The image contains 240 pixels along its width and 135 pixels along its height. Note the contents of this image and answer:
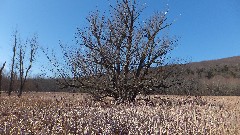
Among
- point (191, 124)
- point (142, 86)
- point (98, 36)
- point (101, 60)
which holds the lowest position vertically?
point (191, 124)

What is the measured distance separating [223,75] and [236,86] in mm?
16731

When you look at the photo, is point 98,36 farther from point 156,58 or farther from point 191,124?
point 191,124

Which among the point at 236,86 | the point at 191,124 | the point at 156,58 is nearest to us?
the point at 191,124

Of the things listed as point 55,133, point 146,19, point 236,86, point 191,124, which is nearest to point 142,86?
point 146,19

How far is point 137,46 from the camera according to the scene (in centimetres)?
1709

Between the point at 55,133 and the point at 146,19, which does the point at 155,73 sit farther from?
the point at 55,133

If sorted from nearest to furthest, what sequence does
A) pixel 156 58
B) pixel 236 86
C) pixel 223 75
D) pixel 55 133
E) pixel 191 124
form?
1. pixel 55 133
2. pixel 191 124
3. pixel 156 58
4. pixel 236 86
5. pixel 223 75

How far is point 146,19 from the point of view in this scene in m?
18.9

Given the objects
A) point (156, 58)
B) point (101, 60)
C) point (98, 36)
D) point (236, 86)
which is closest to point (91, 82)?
point (101, 60)

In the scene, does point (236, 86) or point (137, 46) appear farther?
point (236, 86)

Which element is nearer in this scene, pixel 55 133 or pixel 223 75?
pixel 55 133

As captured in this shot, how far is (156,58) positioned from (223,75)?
41.8 metres

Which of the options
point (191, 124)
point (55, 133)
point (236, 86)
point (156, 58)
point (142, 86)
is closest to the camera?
point (55, 133)

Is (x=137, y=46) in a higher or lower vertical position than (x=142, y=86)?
higher
